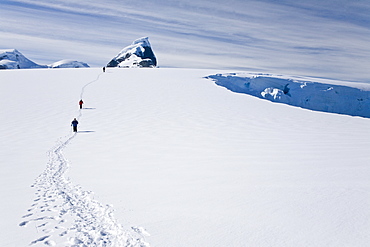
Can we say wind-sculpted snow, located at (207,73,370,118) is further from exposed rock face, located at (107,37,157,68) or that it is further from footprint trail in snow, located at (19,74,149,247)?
exposed rock face, located at (107,37,157,68)

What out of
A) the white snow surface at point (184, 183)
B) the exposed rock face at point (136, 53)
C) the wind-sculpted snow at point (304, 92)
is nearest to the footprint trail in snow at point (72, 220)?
the white snow surface at point (184, 183)

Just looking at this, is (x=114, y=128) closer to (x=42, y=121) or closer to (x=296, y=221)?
(x=42, y=121)

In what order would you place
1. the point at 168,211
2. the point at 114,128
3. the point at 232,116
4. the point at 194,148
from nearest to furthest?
the point at 168,211 < the point at 194,148 < the point at 114,128 < the point at 232,116

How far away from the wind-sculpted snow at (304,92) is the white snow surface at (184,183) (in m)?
15.5

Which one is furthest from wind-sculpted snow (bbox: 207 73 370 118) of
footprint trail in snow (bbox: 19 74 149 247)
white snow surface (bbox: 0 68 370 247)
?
footprint trail in snow (bbox: 19 74 149 247)

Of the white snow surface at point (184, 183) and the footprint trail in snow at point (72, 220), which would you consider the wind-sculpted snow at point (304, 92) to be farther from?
the footprint trail in snow at point (72, 220)

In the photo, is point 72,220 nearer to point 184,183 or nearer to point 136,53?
point 184,183

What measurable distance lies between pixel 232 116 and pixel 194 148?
703 centimetres

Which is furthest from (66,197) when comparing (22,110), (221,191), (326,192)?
(22,110)

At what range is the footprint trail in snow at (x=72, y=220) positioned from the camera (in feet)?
12.5

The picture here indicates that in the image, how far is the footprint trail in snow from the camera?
3820 mm

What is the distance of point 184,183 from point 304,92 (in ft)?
94.9

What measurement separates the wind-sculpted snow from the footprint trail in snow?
2538 cm

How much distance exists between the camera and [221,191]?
539cm
